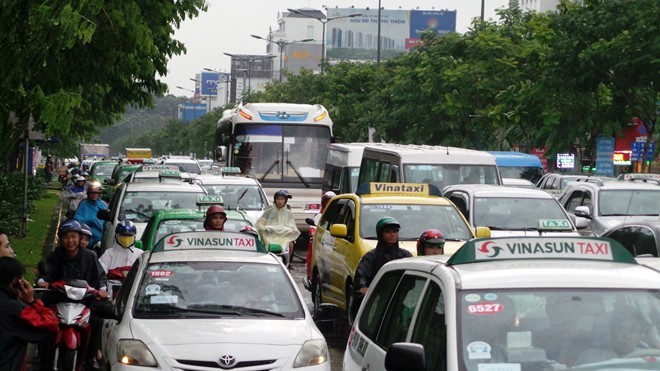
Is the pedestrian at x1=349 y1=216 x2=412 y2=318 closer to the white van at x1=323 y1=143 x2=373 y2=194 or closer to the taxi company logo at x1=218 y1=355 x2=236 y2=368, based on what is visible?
the taxi company logo at x1=218 y1=355 x2=236 y2=368

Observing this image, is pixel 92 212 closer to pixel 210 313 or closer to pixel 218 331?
pixel 210 313

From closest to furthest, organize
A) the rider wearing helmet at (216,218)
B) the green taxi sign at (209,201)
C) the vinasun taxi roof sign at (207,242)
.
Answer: the vinasun taxi roof sign at (207,242)
the rider wearing helmet at (216,218)
the green taxi sign at (209,201)

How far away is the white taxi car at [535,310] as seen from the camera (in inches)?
225

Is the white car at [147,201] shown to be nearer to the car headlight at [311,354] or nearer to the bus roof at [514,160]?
the car headlight at [311,354]

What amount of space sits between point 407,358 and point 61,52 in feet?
31.4

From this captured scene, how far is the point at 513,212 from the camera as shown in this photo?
18.6 m

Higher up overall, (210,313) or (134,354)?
(210,313)

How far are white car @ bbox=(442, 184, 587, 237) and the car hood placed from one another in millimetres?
8702

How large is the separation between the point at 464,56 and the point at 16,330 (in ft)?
148

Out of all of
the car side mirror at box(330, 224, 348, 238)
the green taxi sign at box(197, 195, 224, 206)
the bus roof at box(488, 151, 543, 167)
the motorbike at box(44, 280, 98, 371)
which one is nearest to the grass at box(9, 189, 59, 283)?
the green taxi sign at box(197, 195, 224, 206)

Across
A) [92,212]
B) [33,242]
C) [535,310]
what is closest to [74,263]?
[535,310]

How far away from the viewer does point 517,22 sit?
51.4m

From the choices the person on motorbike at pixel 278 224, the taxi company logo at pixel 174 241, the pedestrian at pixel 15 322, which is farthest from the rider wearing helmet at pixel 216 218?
the pedestrian at pixel 15 322

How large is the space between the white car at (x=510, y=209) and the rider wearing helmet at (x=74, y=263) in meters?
7.68
